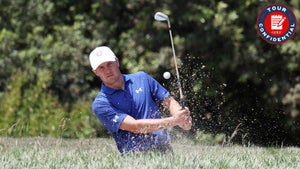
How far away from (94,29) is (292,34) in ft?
9.05

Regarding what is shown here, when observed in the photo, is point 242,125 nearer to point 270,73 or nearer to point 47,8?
point 270,73

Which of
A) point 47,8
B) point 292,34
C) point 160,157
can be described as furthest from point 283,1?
point 160,157

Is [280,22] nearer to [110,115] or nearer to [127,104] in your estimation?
[127,104]

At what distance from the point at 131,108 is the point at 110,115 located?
191 millimetres

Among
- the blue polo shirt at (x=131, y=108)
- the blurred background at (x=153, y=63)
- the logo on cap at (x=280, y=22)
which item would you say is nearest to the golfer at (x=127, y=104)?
the blue polo shirt at (x=131, y=108)

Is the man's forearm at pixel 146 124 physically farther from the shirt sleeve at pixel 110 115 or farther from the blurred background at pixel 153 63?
the blurred background at pixel 153 63

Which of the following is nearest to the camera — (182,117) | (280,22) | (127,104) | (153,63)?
(182,117)

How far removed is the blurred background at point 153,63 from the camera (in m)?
8.27

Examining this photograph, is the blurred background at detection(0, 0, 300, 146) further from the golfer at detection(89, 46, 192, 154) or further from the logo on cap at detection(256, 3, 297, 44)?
the golfer at detection(89, 46, 192, 154)

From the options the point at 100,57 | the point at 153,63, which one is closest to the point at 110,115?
the point at 100,57

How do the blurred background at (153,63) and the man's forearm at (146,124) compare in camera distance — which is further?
the blurred background at (153,63)

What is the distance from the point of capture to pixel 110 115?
15.7 feet

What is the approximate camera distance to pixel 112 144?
7.03 meters

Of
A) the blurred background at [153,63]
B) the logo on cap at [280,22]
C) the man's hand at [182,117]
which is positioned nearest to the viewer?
the man's hand at [182,117]
